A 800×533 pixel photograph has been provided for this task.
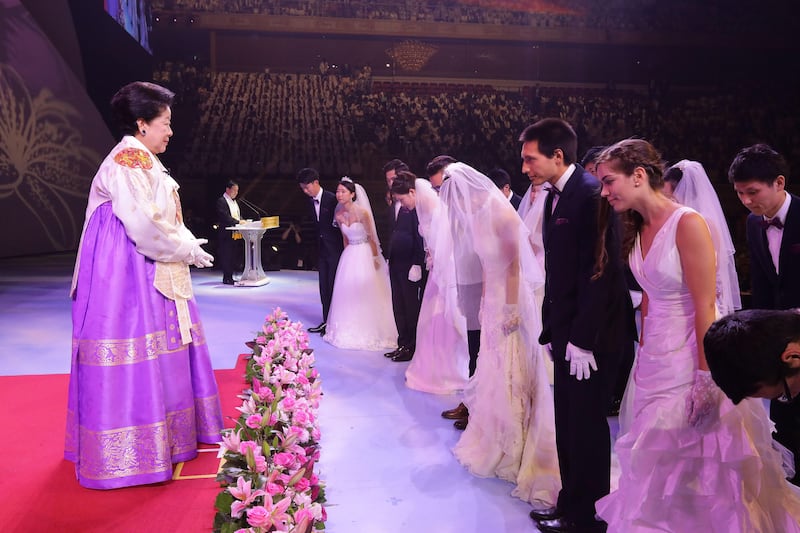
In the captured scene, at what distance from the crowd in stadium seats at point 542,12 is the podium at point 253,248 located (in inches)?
310

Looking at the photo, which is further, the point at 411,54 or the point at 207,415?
the point at 411,54

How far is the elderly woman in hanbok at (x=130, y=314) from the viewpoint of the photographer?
2.57m

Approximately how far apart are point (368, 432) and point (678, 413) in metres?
2.00

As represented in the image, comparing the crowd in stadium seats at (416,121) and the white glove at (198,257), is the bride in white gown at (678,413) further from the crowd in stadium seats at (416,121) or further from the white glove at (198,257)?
the crowd in stadium seats at (416,121)

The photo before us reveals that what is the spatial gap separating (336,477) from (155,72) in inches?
506

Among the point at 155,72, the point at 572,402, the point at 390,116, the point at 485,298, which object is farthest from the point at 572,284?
the point at 155,72

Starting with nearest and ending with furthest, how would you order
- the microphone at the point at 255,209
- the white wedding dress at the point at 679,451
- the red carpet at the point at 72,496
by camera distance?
the white wedding dress at the point at 679,451 < the red carpet at the point at 72,496 < the microphone at the point at 255,209

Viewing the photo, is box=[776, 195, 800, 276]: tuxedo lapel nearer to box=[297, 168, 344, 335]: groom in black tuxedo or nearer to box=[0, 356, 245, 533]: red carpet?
box=[0, 356, 245, 533]: red carpet

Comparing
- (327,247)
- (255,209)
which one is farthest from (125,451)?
(255,209)

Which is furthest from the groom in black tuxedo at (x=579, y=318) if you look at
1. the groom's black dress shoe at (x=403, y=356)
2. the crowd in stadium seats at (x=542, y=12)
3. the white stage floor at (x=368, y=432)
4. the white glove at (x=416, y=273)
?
the crowd in stadium seats at (x=542, y=12)

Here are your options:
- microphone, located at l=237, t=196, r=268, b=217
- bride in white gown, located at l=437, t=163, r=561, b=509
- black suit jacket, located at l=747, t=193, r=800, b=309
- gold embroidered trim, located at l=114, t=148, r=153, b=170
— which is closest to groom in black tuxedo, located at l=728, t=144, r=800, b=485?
black suit jacket, located at l=747, t=193, r=800, b=309

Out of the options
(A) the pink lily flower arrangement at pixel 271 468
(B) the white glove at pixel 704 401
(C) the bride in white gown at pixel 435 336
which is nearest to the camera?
(B) the white glove at pixel 704 401

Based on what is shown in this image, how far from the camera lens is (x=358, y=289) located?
18.0ft

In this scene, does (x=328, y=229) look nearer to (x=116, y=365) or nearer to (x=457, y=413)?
(x=457, y=413)
